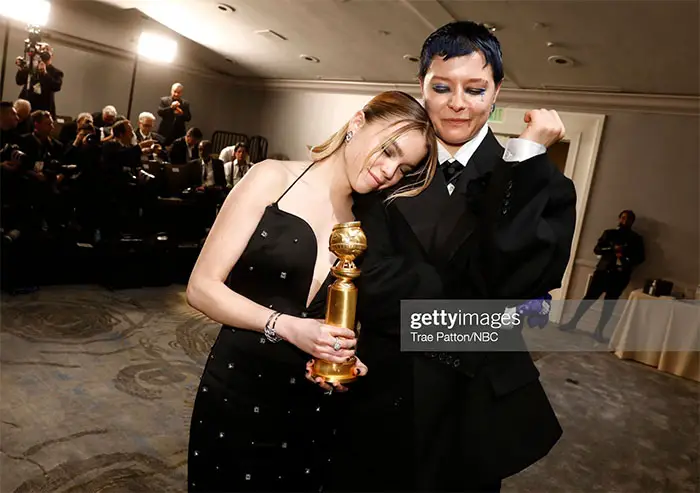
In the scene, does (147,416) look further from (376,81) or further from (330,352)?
(376,81)

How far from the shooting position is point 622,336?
696 cm

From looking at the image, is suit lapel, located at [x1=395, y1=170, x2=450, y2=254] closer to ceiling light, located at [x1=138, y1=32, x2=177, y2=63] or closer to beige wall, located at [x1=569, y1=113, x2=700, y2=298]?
beige wall, located at [x1=569, y1=113, x2=700, y2=298]

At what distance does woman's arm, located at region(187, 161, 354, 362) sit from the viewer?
4.85ft

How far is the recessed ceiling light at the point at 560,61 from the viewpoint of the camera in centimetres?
710

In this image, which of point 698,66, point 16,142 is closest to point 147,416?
point 16,142

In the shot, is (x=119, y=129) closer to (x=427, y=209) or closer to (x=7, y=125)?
(x=7, y=125)

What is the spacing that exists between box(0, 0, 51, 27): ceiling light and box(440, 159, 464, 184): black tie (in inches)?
406

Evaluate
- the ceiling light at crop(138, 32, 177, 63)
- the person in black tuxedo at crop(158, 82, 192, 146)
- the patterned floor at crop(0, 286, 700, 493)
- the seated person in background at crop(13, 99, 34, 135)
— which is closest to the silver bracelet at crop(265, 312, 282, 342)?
the patterned floor at crop(0, 286, 700, 493)

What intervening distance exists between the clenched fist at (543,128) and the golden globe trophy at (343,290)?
18.2 inches

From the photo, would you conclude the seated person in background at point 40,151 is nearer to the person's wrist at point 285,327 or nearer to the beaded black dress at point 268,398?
the beaded black dress at point 268,398

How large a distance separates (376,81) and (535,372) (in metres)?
9.68

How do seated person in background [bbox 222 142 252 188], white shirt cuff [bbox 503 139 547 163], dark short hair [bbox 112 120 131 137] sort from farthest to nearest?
seated person in background [bbox 222 142 252 188], dark short hair [bbox 112 120 131 137], white shirt cuff [bbox 503 139 547 163]

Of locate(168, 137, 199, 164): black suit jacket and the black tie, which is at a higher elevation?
locate(168, 137, 199, 164): black suit jacket

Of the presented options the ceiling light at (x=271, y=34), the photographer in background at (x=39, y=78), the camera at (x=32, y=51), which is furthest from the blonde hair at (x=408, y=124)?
the camera at (x=32, y=51)
